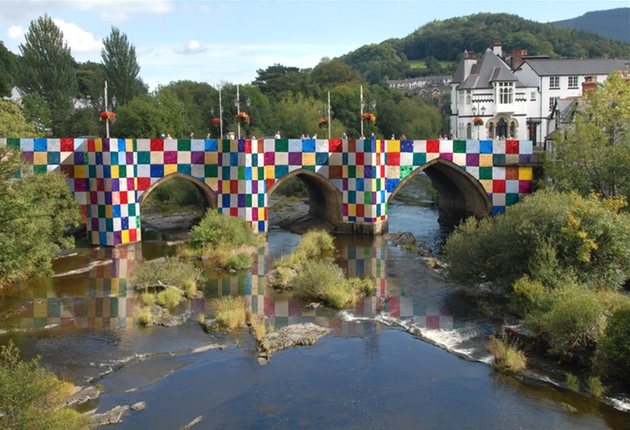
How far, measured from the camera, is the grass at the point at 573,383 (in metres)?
13.9

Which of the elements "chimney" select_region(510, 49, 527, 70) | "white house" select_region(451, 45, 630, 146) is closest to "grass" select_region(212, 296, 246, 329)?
"white house" select_region(451, 45, 630, 146)

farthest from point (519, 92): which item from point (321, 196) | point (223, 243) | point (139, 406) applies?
point (139, 406)

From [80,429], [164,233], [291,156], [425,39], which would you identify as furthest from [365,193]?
[425,39]

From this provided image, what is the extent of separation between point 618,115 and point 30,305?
22980 millimetres

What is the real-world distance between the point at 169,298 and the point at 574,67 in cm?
4887

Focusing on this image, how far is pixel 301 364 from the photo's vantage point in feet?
50.0

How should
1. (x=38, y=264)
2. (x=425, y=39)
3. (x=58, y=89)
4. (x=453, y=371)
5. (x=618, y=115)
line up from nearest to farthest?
(x=453, y=371) < (x=38, y=264) < (x=618, y=115) < (x=58, y=89) < (x=425, y=39)

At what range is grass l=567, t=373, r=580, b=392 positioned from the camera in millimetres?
13852

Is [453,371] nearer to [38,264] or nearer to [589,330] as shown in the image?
[589,330]

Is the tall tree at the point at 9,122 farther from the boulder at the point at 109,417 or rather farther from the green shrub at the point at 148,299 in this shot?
the boulder at the point at 109,417

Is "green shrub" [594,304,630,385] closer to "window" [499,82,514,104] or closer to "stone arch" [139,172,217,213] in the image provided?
"stone arch" [139,172,217,213]

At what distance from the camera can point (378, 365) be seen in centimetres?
1521

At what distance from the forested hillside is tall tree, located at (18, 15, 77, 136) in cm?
8953

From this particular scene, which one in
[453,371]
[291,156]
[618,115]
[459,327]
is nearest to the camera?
[453,371]
